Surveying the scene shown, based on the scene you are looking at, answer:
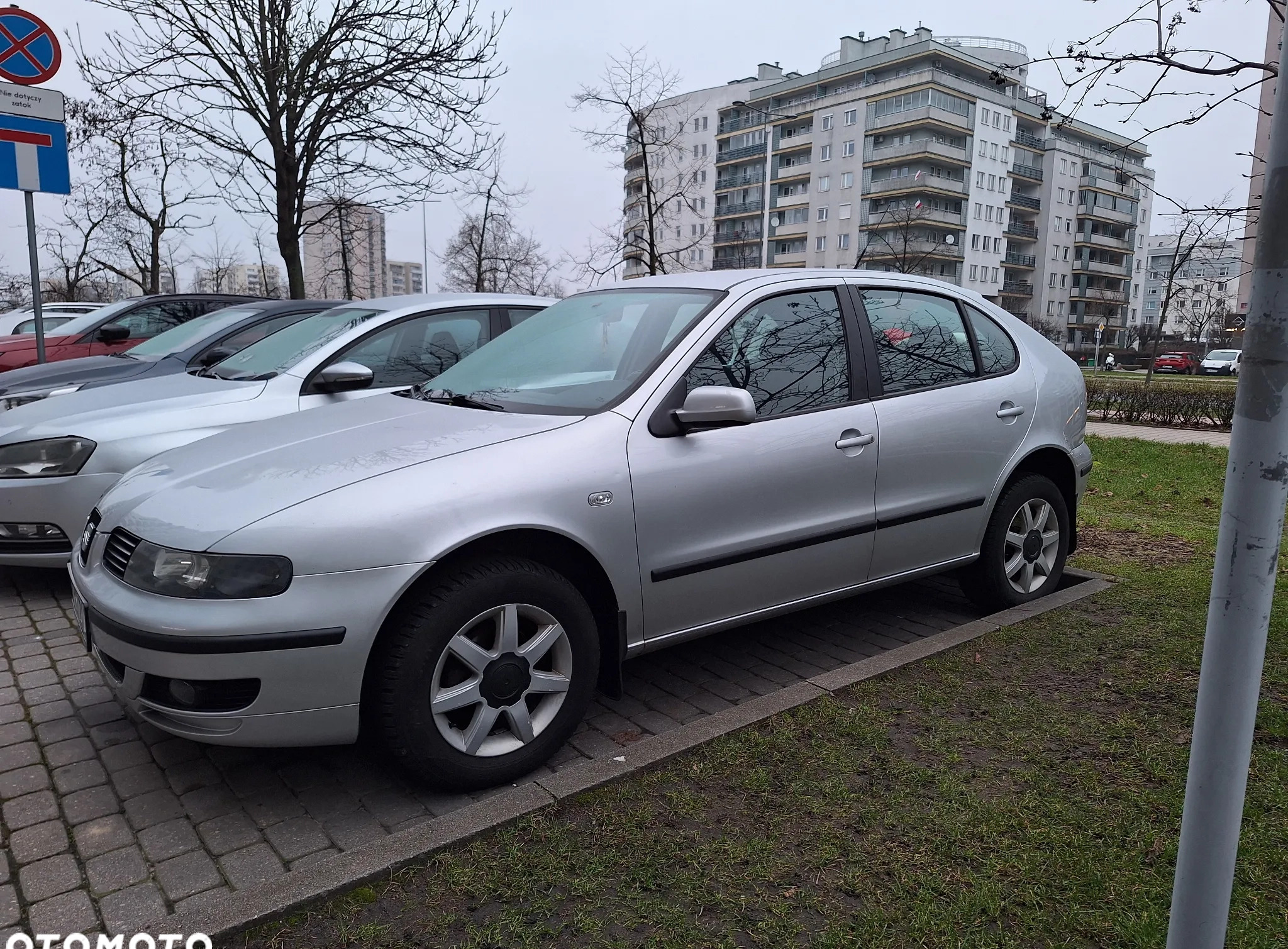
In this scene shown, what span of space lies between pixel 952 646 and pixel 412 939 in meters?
2.75

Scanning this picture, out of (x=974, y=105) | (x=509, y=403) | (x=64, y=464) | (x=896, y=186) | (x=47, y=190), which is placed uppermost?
(x=974, y=105)

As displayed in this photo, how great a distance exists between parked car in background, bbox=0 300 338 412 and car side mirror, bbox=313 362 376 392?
143cm

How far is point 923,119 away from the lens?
219ft

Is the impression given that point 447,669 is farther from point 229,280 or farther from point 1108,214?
point 1108,214

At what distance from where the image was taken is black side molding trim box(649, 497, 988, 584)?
3.38m

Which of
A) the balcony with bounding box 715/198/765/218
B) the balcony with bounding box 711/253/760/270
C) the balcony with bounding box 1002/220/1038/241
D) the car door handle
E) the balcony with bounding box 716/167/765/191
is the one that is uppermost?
the balcony with bounding box 716/167/765/191

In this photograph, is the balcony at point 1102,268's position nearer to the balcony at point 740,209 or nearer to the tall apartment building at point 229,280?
the balcony at point 740,209

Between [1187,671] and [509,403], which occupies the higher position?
[509,403]

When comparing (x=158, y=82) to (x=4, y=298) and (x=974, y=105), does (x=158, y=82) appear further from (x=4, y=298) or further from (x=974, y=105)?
(x=974, y=105)

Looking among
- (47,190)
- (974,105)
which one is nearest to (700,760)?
(47,190)

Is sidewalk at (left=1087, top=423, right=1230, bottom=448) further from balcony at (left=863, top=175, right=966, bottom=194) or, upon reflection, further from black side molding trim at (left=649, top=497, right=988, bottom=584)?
balcony at (left=863, top=175, right=966, bottom=194)

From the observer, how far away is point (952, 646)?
A: 4.21 m

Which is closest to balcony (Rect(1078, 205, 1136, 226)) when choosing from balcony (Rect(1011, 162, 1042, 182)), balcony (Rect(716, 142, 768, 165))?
balcony (Rect(1011, 162, 1042, 182))

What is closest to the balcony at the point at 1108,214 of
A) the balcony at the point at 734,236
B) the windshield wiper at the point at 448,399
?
the balcony at the point at 734,236
